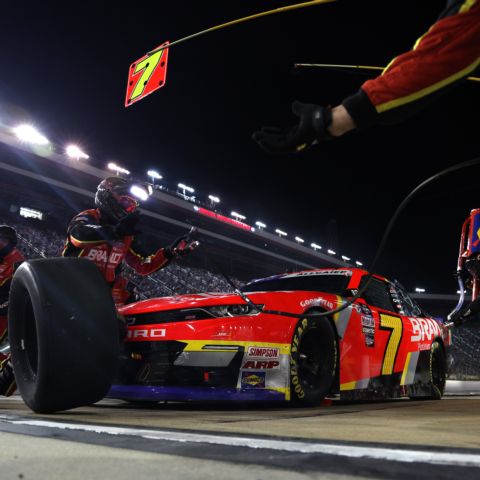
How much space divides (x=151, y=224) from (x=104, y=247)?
21378 mm

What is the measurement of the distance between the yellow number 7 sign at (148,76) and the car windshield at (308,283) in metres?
3.91

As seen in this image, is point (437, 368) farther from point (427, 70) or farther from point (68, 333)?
point (427, 70)

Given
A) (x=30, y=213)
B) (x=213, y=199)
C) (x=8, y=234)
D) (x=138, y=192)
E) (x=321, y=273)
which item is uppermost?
(x=213, y=199)

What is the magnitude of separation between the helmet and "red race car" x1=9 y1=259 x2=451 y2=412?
106 cm

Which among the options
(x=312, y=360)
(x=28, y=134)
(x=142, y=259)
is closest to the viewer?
(x=312, y=360)

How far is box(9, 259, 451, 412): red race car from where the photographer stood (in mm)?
2680

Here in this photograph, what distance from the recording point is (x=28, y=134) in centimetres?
2008

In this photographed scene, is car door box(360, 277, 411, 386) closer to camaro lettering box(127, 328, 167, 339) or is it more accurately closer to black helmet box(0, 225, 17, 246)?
camaro lettering box(127, 328, 167, 339)

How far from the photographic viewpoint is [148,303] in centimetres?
386

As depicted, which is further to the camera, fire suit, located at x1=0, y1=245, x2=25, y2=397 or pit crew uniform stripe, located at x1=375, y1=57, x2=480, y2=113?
fire suit, located at x1=0, y1=245, x2=25, y2=397

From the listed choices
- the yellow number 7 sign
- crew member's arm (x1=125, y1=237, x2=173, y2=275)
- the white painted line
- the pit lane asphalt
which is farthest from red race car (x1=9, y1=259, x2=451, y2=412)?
the yellow number 7 sign

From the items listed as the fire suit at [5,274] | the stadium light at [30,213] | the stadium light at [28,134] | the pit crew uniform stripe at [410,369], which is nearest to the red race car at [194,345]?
the pit crew uniform stripe at [410,369]

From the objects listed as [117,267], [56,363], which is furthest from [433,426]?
[117,267]

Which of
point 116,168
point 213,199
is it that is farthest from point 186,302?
point 213,199
